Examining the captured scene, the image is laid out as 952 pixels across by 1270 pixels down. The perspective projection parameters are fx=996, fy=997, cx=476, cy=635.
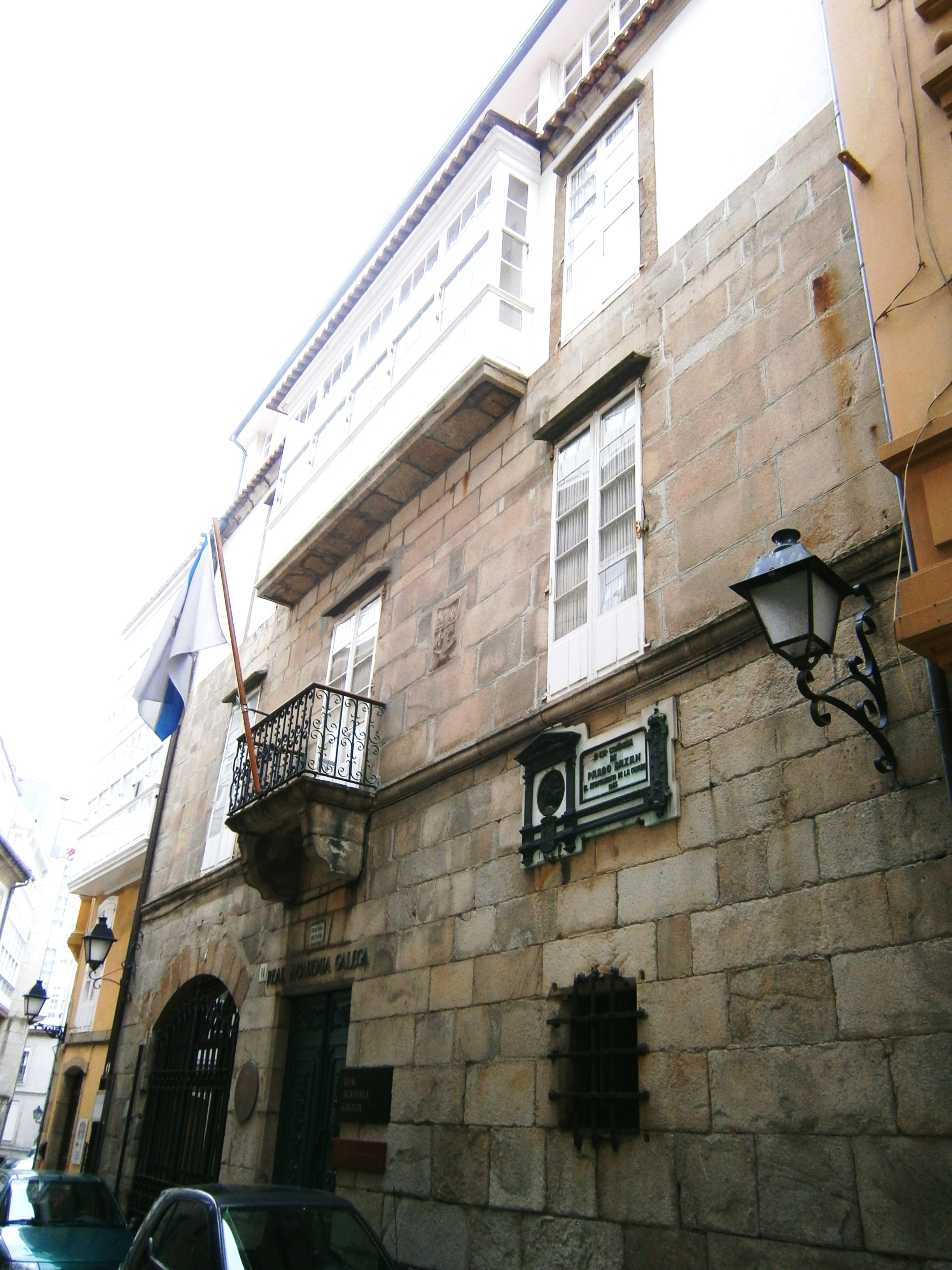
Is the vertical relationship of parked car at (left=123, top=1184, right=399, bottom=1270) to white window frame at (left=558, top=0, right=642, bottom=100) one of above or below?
below

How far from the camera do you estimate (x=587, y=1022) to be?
5961 mm

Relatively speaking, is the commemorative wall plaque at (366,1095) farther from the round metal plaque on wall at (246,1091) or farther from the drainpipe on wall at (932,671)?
the drainpipe on wall at (932,671)

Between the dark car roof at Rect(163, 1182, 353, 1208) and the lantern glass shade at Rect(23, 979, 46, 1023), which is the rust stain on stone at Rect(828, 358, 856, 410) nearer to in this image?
the dark car roof at Rect(163, 1182, 353, 1208)

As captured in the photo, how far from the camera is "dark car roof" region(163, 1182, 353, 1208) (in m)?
5.68

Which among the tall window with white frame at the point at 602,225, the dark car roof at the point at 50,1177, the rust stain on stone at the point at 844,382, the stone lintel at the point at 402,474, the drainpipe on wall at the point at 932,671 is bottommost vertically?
the dark car roof at the point at 50,1177

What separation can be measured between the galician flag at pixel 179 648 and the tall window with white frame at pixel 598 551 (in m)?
4.54

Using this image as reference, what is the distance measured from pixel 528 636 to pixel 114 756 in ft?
44.4

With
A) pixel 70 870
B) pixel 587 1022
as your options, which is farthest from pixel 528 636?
pixel 70 870

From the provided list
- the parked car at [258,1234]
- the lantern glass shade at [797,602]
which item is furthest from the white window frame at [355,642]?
the lantern glass shade at [797,602]

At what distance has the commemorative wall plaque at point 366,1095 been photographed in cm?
748

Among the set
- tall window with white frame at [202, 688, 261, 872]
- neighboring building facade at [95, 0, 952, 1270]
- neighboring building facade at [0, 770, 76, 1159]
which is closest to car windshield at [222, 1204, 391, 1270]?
neighboring building facade at [95, 0, 952, 1270]

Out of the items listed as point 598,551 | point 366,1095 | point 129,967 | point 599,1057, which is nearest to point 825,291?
point 598,551

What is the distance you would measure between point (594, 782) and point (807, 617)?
8.03 feet

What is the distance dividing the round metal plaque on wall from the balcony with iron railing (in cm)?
160
